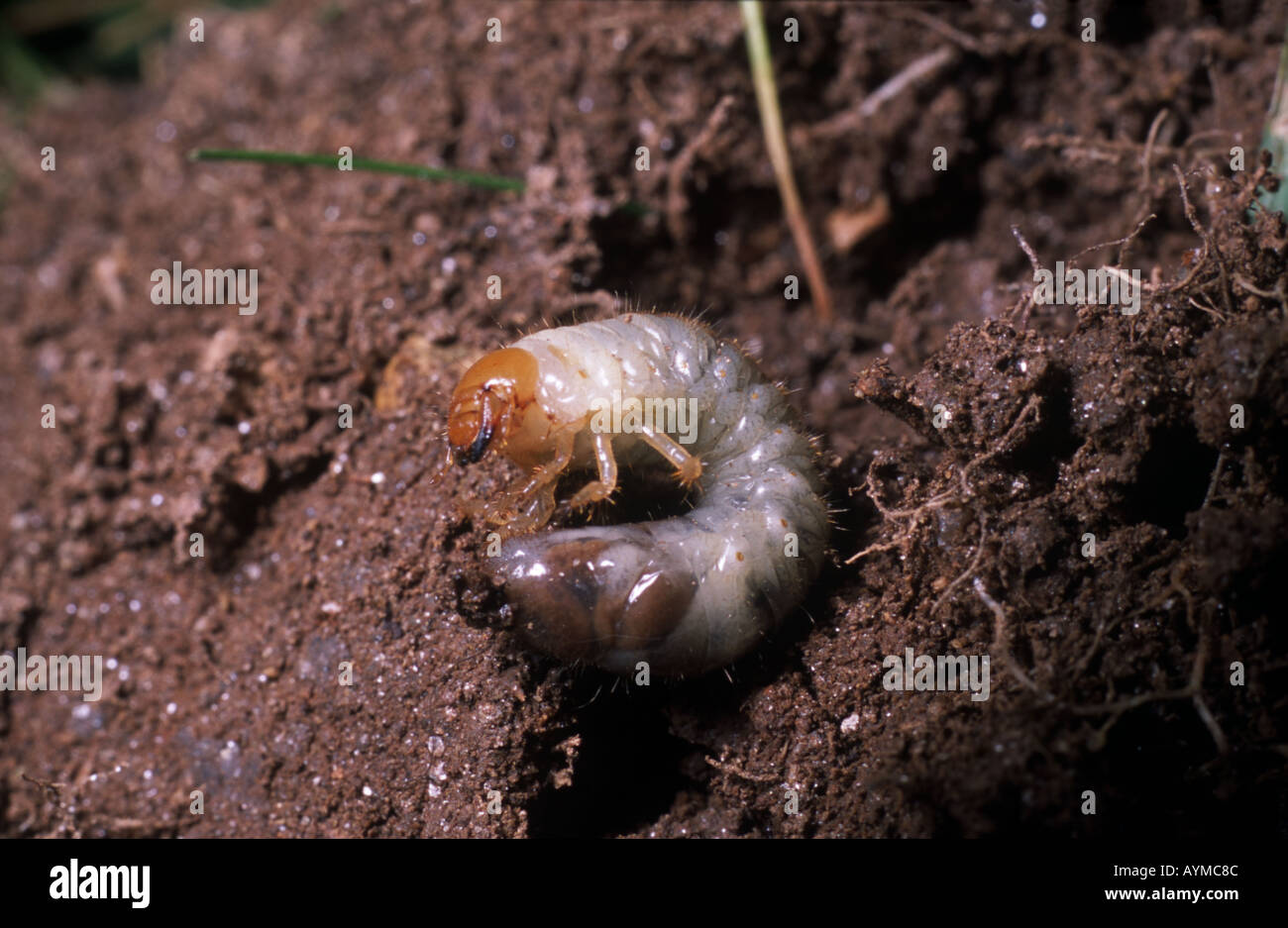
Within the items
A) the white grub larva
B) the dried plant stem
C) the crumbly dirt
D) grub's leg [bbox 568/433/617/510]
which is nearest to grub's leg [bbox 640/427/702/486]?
the white grub larva

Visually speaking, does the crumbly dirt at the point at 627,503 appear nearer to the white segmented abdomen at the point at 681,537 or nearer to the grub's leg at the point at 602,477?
the white segmented abdomen at the point at 681,537

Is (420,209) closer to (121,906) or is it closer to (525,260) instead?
(525,260)

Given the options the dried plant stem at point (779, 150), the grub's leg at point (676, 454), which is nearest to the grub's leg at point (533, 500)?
the grub's leg at point (676, 454)

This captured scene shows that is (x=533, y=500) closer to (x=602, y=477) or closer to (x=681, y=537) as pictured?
(x=602, y=477)

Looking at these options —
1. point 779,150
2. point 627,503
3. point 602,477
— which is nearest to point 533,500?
point 602,477

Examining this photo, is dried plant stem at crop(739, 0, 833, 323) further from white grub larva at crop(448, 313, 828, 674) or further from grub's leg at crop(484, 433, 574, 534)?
grub's leg at crop(484, 433, 574, 534)

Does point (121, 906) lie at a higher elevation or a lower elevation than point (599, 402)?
lower

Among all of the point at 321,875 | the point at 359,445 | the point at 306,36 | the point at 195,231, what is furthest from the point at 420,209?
the point at 321,875
